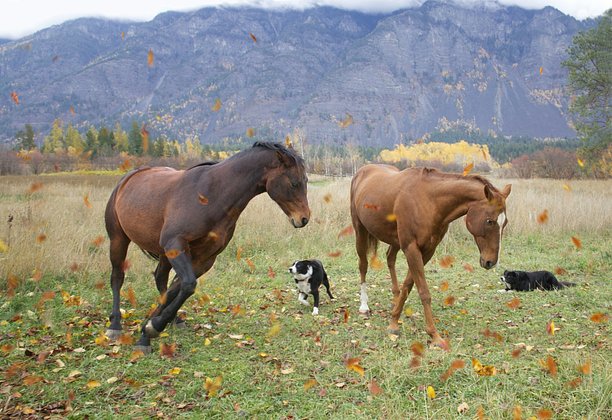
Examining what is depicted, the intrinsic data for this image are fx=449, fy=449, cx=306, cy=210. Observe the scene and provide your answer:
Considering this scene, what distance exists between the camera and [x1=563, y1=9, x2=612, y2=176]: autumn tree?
23.0 meters

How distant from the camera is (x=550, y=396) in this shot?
326cm

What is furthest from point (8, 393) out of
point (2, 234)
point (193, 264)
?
point (2, 234)

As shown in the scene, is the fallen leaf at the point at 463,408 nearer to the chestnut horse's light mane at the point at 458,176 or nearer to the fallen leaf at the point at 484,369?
the fallen leaf at the point at 484,369

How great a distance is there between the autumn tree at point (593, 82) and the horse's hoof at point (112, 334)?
25263 millimetres

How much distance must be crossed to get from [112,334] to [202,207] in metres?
1.81

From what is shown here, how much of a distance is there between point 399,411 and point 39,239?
6.44 meters

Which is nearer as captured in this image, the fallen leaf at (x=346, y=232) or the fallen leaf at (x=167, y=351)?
the fallen leaf at (x=167, y=351)

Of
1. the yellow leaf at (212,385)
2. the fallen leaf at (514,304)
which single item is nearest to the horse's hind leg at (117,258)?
the yellow leaf at (212,385)

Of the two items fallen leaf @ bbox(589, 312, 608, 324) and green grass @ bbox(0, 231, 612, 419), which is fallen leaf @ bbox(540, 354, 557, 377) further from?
fallen leaf @ bbox(589, 312, 608, 324)

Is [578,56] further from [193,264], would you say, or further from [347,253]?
[193,264]

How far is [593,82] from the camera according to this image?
23.2 meters

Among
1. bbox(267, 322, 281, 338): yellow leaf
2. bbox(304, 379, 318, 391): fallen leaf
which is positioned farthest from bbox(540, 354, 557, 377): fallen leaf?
bbox(267, 322, 281, 338): yellow leaf

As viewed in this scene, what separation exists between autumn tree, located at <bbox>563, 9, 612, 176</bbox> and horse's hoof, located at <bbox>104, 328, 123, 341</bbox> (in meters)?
25.3

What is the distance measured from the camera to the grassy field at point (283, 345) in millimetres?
3295
